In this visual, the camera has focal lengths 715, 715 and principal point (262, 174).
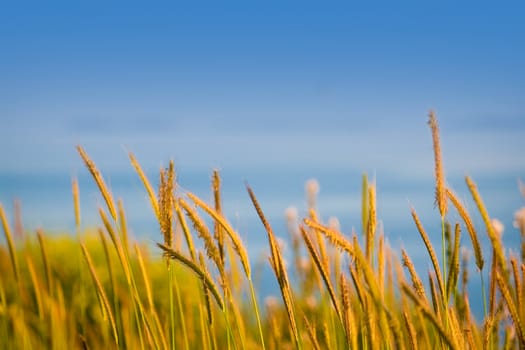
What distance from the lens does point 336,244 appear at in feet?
4.79

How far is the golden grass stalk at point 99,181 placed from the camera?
1.97 metres

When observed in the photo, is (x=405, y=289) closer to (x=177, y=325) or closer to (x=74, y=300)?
(x=177, y=325)

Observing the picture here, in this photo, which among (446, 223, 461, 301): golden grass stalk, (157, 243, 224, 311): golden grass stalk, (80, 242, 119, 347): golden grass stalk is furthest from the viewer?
(80, 242, 119, 347): golden grass stalk

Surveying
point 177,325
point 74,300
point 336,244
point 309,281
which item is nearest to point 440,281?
point 336,244

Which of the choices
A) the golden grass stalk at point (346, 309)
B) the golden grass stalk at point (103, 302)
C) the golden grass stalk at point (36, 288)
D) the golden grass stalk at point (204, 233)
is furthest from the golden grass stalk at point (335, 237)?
the golden grass stalk at point (36, 288)

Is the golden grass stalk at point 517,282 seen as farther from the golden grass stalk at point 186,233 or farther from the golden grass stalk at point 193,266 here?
the golden grass stalk at point 186,233

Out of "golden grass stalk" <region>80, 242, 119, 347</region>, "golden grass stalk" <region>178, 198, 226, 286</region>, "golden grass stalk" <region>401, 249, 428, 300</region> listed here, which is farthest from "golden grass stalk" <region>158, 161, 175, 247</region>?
"golden grass stalk" <region>401, 249, 428, 300</region>

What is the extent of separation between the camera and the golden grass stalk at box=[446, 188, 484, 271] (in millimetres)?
1796

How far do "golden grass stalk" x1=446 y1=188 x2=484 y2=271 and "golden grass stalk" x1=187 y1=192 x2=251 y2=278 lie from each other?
0.55 m

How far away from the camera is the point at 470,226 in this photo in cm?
180

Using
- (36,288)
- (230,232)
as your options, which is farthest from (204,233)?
(36,288)

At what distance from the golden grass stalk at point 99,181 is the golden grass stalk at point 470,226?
0.93m

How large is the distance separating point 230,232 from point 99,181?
468 millimetres

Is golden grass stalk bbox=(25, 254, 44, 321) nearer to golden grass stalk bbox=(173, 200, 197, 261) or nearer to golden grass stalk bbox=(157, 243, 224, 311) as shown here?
golden grass stalk bbox=(173, 200, 197, 261)
